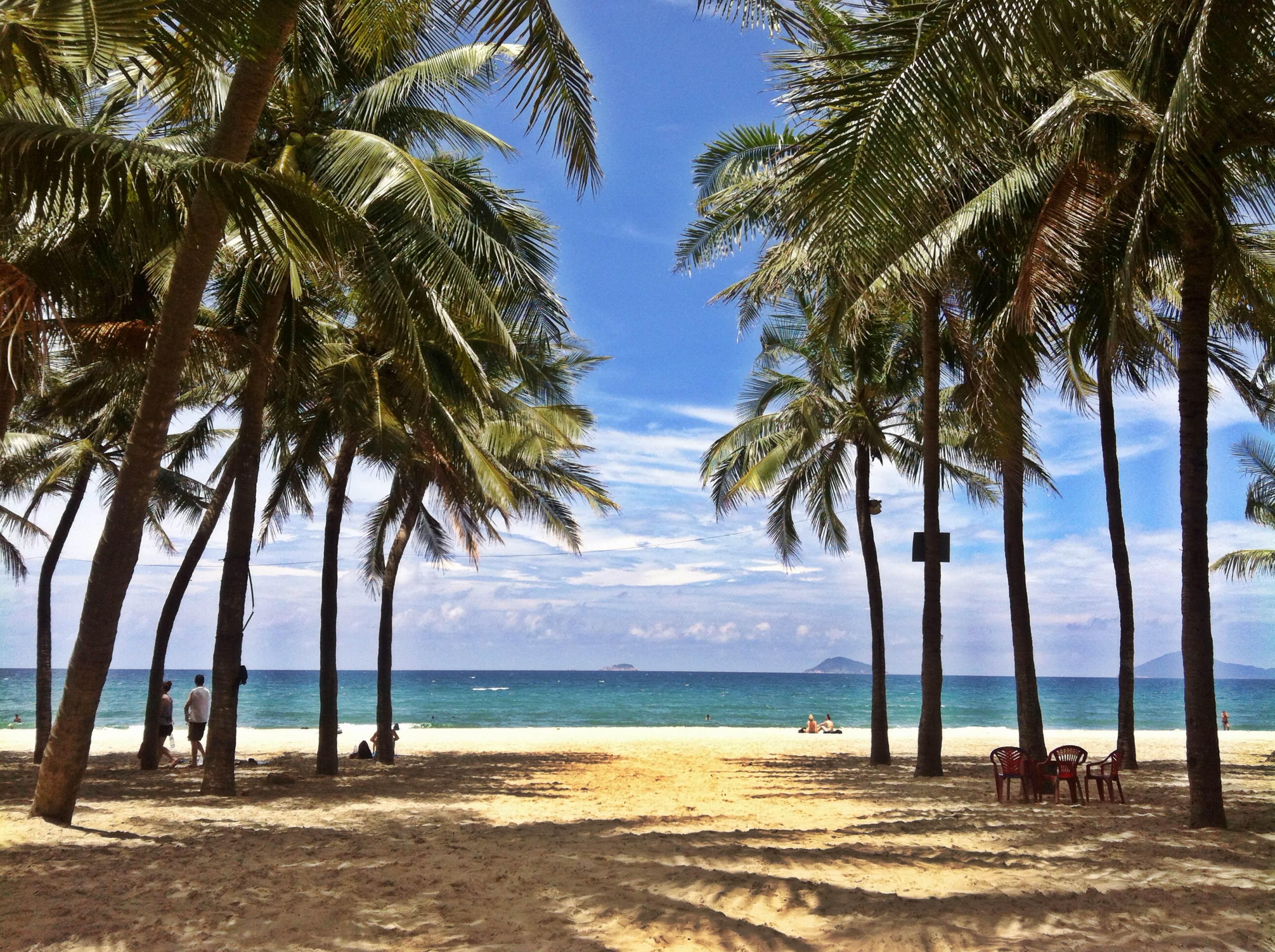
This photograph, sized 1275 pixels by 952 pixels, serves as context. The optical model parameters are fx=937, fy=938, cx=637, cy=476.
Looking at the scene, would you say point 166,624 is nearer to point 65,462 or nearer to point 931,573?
point 65,462

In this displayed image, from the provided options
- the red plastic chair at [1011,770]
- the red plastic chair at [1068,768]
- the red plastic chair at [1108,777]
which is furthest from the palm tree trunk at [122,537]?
the red plastic chair at [1108,777]

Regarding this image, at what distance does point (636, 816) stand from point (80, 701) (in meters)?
4.95

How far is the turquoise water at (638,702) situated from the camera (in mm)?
53594

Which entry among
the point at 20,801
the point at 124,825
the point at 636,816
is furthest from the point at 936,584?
the point at 20,801

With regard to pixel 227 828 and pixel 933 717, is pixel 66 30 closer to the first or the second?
pixel 227 828

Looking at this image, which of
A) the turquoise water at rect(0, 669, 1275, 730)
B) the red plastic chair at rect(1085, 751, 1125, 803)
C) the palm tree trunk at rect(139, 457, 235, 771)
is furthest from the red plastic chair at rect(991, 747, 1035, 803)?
the turquoise water at rect(0, 669, 1275, 730)

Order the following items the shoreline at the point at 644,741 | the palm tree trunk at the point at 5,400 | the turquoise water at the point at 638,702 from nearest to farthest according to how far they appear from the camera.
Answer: the palm tree trunk at the point at 5,400, the shoreline at the point at 644,741, the turquoise water at the point at 638,702

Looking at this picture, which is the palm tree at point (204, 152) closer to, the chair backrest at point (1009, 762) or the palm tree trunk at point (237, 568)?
the palm tree trunk at point (237, 568)

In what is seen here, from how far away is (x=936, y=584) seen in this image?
41.5 feet

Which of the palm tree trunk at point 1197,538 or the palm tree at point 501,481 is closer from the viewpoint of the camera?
the palm tree trunk at point 1197,538

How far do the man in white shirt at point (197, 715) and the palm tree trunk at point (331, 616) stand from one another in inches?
74.2

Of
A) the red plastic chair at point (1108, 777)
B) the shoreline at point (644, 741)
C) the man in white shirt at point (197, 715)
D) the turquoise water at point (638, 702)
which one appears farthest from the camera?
the turquoise water at point (638, 702)

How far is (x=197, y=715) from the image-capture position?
13961mm

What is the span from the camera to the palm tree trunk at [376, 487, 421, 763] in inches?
611
